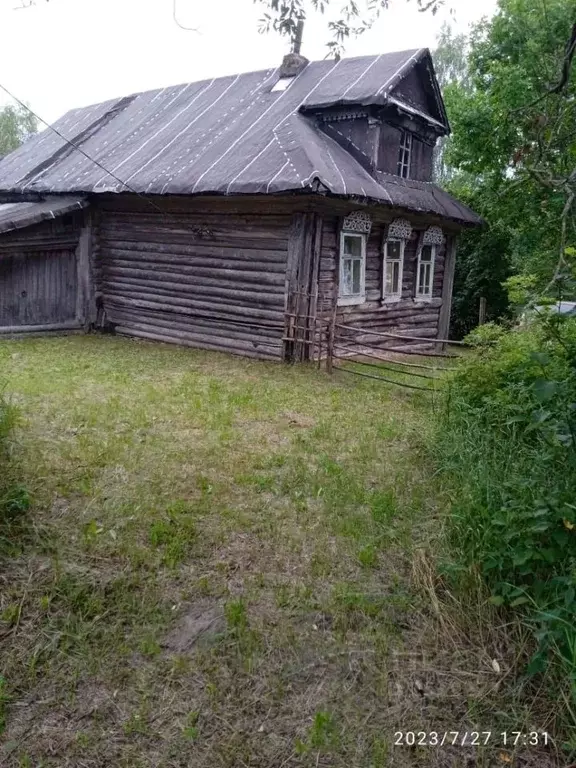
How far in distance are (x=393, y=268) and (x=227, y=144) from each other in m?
4.07

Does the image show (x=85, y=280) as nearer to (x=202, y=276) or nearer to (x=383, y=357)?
(x=202, y=276)

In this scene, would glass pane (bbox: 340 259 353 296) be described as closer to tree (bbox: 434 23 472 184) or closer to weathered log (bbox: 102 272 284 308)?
weathered log (bbox: 102 272 284 308)

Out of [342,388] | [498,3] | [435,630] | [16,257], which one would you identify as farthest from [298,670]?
[498,3]

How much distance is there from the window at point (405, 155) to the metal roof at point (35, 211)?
20.8 feet

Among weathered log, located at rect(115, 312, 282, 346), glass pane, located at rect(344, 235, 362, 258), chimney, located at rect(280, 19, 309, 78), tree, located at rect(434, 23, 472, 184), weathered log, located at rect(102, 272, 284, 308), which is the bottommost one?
weathered log, located at rect(115, 312, 282, 346)

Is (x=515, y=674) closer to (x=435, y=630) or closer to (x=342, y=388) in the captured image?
(x=435, y=630)

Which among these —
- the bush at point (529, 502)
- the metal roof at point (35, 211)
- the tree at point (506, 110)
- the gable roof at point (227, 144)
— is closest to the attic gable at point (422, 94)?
the gable roof at point (227, 144)

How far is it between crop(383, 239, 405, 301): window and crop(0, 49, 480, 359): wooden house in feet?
0.14

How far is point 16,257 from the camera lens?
1193 centimetres

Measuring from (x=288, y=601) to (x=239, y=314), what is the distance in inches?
311

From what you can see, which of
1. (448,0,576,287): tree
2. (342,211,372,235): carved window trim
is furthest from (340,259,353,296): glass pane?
(448,0,576,287): tree

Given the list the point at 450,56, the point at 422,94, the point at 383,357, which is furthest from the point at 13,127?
the point at 383,357

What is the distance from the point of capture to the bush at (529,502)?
2834 mm

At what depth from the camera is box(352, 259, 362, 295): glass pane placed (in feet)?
36.7
